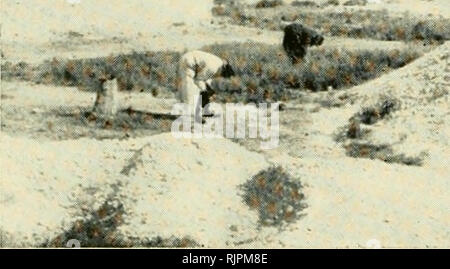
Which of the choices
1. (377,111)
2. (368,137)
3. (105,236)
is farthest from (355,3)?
(105,236)

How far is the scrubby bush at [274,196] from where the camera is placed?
1328cm

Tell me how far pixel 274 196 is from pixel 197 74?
4619 mm

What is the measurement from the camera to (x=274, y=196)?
541 inches

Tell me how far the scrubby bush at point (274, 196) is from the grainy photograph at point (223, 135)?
0.03 m

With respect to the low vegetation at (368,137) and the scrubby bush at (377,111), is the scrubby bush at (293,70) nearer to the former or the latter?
the scrubby bush at (377,111)

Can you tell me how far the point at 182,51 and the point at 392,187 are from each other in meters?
12.5

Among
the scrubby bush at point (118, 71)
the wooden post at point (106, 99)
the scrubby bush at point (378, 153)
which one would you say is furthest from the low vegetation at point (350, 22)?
the wooden post at point (106, 99)

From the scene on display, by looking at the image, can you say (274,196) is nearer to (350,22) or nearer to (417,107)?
(417,107)

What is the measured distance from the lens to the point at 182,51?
25266mm

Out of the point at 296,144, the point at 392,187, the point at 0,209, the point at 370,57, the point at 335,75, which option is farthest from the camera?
the point at 370,57

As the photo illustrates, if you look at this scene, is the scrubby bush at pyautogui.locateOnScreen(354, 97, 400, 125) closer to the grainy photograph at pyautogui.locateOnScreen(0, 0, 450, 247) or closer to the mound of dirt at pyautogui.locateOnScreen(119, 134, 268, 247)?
the grainy photograph at pyautogui.locateOnScreen(0, 0, 450, 247)

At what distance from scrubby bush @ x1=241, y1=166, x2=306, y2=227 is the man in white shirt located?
3.73 m

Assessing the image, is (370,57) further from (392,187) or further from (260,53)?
(392,187)
